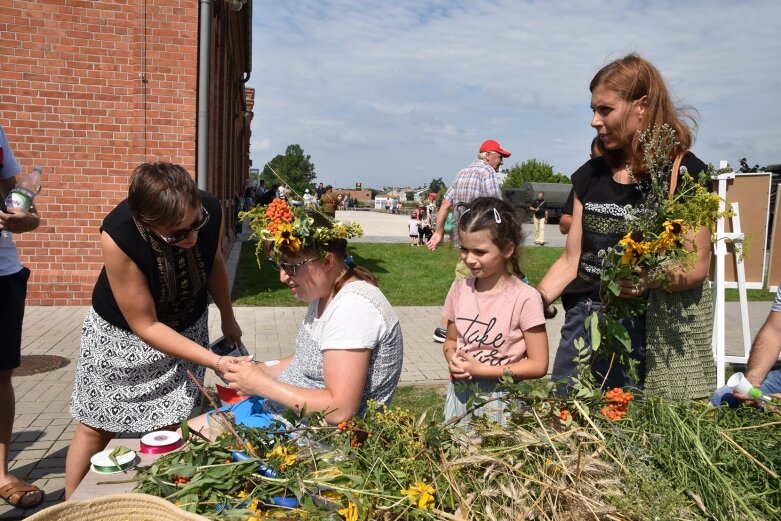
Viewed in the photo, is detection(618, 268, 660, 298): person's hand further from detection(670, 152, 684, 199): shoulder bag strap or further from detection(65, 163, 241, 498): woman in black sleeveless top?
detection(65, 163, 241, 498): woman in black sleeveless top

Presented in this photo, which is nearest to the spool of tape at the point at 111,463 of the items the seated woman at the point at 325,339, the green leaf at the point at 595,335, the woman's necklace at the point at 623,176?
the seated woman at the point at 325,339

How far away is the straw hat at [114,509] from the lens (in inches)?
56.1

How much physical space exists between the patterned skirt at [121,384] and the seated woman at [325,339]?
346 mm

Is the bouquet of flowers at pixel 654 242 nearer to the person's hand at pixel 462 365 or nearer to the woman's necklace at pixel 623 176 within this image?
the woman's necklace at pixel 623 176

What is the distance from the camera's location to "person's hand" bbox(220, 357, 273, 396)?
2291mm

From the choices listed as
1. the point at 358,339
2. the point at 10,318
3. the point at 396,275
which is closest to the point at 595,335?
the point at 358,339

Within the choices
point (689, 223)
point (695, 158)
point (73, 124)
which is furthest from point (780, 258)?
point (73, 124)

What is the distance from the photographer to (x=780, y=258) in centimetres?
658

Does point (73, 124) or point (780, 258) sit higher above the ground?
point (73, 124)

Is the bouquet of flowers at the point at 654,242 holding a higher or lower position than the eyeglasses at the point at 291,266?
higher

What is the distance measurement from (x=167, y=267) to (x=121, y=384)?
0.60m

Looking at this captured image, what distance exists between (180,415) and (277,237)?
43.2 inches

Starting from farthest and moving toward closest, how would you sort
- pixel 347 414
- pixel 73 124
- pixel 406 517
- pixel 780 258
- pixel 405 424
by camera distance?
pixel 73 124 < pixel 780 258 < pixel 347 414 < pixel 405 424 < pixel 406 517

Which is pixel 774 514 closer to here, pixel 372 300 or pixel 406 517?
pixel 406 517
